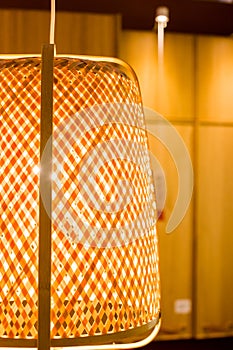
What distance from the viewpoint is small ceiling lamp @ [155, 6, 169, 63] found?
3016mm

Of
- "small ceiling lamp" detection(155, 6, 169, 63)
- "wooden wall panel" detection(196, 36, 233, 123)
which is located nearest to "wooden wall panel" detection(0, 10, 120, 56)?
"small ceiling lamp" detection(155, 6, 169, 63)

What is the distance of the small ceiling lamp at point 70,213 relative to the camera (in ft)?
1.91

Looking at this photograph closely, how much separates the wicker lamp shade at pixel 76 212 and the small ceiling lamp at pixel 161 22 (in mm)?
2462

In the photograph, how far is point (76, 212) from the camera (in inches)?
23.5

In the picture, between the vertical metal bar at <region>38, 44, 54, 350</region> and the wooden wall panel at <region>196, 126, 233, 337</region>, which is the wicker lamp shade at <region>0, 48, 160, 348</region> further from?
the wooden wall panel at <region>196, 126, 233, 337</region>

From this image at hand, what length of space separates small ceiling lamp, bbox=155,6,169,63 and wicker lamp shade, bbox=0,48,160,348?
2.46m

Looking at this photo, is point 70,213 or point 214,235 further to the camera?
point 214,235

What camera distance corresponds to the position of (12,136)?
2.06 ft

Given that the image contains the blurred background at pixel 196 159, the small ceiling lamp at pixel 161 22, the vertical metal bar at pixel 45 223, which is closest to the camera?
the vertical metal bar at pixel 45 223

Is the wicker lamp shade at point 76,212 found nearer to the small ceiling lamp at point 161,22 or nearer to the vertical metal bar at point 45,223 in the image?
the vertical metal bar at point 45,223

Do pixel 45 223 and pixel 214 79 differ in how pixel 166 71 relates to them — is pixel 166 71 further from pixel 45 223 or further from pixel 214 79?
pixel 45 223

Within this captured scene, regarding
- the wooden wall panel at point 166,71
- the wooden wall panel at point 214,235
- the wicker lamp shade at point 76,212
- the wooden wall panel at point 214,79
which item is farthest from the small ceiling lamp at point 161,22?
the wicker lamp shade at point 76,212

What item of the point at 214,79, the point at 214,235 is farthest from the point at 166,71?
the point at 214,235

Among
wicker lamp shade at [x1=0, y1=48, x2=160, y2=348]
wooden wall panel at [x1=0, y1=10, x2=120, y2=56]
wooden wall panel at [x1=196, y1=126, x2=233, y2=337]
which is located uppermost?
wooden wall panel at [x1=0, y1=10, x2=120, y2=56]
